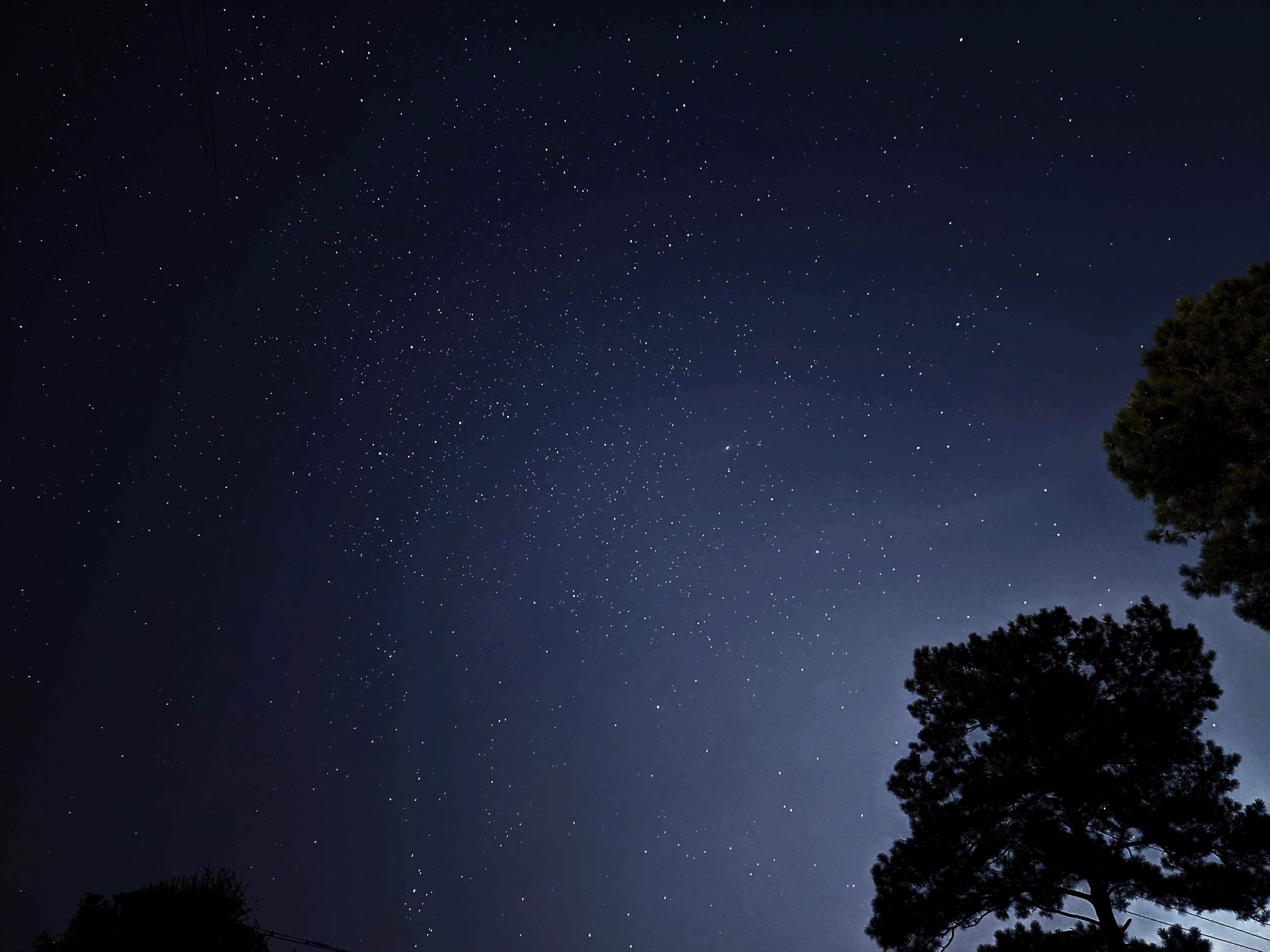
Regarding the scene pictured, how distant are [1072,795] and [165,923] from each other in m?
19.7

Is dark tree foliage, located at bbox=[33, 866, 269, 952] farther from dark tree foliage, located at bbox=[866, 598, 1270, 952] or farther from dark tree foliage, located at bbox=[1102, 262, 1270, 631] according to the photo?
dark tree foliage, located at bbox=[1102, 262, 1270, 631]

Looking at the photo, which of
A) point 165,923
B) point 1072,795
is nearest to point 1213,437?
point 1072,795

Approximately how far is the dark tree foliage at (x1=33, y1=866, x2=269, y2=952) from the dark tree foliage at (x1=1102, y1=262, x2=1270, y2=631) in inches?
805

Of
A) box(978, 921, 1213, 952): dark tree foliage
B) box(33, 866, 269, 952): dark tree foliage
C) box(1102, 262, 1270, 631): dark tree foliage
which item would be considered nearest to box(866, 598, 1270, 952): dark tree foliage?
box(978, 921, 1213, 952): dark tree foliage

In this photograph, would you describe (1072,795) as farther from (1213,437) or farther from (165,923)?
(165,923)

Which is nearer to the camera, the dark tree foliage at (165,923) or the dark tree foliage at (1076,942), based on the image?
the dark tree foliage at (1076,942)

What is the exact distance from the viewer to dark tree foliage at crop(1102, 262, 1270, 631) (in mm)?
6336

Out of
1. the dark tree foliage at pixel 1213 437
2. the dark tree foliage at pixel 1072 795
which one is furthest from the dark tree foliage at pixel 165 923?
the dark tree foliage at pixel 1213 437

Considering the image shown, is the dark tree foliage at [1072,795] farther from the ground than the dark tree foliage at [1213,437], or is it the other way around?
the dark tree foliage at [1213,437]

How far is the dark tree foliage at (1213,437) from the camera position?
6.34 meters

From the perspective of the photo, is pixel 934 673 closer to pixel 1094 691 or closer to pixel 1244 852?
pixel 1094 691

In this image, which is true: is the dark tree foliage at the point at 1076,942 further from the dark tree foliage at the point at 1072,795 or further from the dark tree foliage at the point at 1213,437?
the dark tree foliage at the point at 1213,437

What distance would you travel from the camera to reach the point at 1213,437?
22.3ft

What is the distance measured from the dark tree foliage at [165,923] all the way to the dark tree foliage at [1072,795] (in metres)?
15.6
